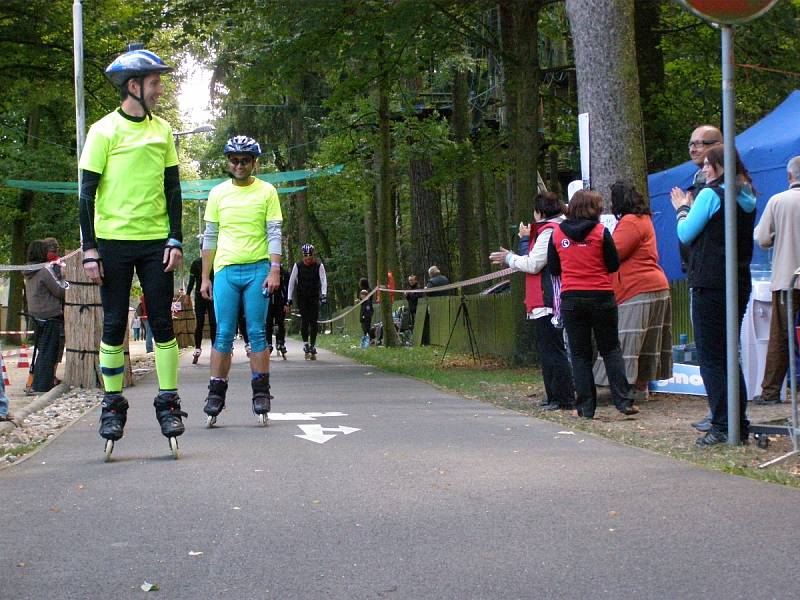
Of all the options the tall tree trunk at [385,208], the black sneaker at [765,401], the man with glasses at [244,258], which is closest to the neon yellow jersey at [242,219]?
the man with glasses at [244,258]

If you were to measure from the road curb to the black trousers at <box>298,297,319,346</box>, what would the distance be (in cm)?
752

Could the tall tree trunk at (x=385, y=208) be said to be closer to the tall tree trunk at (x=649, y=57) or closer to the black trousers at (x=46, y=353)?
the tall tree trunk at (x=649, y=57)

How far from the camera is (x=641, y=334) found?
11.0m

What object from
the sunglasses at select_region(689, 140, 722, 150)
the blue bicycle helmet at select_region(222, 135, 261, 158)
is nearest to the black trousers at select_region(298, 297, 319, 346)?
the blue bicycle helmet at select_region(222, 135, 261, 158)

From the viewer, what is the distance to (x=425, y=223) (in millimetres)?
28641

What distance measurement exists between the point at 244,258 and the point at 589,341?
9.53 ft

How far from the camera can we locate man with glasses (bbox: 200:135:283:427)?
9414mm

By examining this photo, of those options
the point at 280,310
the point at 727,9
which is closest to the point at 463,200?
the point at 280,310

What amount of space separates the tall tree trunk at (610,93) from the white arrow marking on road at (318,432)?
389cm

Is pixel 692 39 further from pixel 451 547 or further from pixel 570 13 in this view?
pixel 451 547

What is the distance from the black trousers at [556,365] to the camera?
36.3ft

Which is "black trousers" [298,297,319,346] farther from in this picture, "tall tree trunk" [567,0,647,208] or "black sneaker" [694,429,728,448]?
"black sneaker" [694,429,728,448]

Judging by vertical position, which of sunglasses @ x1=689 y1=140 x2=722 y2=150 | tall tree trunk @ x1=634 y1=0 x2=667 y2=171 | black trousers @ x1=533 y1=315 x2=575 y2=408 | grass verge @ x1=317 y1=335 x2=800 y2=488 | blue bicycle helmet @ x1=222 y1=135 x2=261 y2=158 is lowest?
grass verge @ x1=317 y1=335 x2=800 y2=488

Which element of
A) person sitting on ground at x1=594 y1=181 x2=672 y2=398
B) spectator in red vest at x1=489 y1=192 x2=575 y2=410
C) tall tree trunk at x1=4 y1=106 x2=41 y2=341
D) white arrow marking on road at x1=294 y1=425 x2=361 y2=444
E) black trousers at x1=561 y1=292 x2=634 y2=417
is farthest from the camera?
tall tree trunk at x1=4 y1=106 x2=41 y2=341
